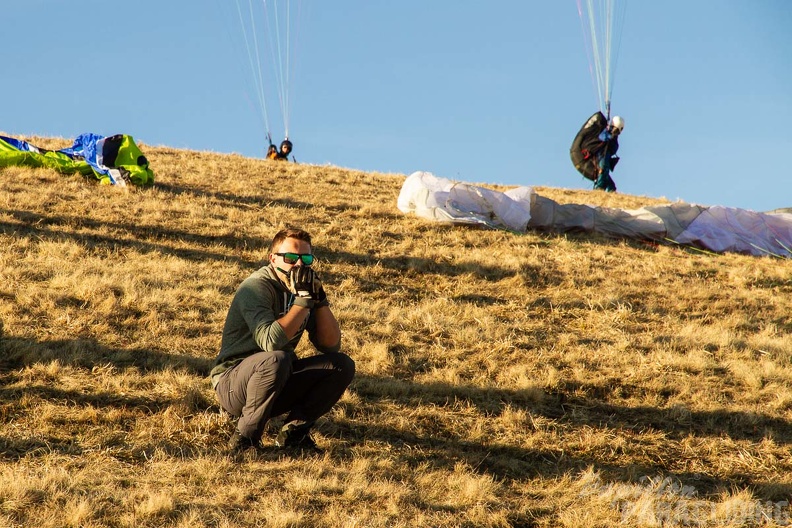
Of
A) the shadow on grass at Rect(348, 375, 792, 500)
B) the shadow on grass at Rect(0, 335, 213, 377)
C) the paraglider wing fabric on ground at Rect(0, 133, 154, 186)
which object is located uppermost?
the paraglider wing fabric on ground at Rect(0, 133, 154, 186)

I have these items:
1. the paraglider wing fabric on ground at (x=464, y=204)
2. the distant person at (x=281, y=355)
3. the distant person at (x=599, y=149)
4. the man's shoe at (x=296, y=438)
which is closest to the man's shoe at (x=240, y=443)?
the distant person at (x=281, y=355)

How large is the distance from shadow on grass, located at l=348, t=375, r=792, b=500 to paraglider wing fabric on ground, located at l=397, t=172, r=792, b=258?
653cm

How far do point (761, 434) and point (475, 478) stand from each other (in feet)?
9.32

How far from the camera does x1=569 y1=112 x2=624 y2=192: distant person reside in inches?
774

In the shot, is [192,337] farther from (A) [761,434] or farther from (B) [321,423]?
(A) [761,434]

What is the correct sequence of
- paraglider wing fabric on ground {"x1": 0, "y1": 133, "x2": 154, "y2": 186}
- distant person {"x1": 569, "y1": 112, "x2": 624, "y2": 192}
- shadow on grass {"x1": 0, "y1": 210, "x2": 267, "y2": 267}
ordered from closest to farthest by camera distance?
shadow on grass {"x1": 0, "y1": 210, "x2": 267, "y2": 267} → paraglider wing fabric on ground {"x1": 0, "y1": 133, "x2": 154, "y2": 186} → distant person {"x1": 569, "y1": 112, "x2": 624, "y2": 192}

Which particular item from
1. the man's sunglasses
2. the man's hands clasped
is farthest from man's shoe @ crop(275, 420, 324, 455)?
the man's sunglasses

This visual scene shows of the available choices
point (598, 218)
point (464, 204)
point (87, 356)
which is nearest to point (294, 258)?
point (87, 356)

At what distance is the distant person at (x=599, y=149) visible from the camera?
19672mm

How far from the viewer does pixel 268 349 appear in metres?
5.09

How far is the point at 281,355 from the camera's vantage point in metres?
5.06

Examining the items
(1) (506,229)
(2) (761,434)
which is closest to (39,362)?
(2) (761,434)

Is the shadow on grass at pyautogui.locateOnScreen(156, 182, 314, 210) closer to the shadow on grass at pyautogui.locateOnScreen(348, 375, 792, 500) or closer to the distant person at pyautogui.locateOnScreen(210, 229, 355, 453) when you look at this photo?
the shadow on grass at pyautogui.locateOnScreen(348, 375, 792, 500)

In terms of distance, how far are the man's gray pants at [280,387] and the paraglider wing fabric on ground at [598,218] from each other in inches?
319
